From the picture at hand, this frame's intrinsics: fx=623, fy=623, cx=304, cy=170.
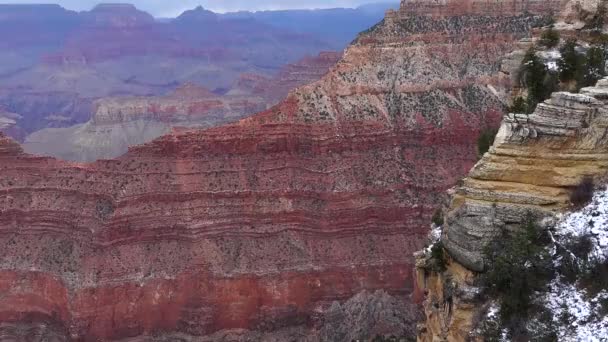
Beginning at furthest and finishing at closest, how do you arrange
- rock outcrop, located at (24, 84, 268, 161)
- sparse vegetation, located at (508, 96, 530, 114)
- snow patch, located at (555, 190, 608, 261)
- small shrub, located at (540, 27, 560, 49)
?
rock outcrop, located at (24, 84, 268, 161) < small shrub, located at (540, 27, 560, 49) < sparse vegetation, located at (508, 96, 530, 114) < snow patch, located at (555, 190, 608, 261)

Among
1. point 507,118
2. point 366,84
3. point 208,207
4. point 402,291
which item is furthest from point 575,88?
point 366,84

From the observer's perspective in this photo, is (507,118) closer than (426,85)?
Yes

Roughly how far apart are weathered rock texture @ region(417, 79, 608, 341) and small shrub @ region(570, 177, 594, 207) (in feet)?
0.60

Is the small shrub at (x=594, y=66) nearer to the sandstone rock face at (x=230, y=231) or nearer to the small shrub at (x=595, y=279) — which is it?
the small shrub at (x=595, y=279)

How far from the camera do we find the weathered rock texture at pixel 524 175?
60.7 ft

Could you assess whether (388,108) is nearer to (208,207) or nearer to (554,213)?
(208,207)

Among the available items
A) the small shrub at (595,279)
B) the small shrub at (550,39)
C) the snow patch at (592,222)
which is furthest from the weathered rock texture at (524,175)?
the small shrub at (550,39)

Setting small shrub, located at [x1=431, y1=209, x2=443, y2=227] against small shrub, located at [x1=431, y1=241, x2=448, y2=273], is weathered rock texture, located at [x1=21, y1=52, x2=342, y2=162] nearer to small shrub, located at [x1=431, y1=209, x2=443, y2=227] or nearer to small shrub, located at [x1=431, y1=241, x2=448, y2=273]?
small shrub, located at [x1=431, y1=209, x2=443, y2=227]

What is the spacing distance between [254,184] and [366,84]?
51.1 feet

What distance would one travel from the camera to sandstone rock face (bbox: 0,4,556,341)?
4350 centimetres

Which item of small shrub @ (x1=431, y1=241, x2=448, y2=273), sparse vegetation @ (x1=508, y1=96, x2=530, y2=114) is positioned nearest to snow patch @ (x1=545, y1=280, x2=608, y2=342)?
small shrub @ (x1=431, y1=241, x2=448, y2=273)

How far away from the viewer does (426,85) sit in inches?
2224

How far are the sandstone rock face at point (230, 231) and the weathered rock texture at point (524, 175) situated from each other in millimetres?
23393

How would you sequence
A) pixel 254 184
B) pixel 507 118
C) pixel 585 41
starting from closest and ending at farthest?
1. pixel 507 118
2. pixel 585 41
3. pixel 254 184
